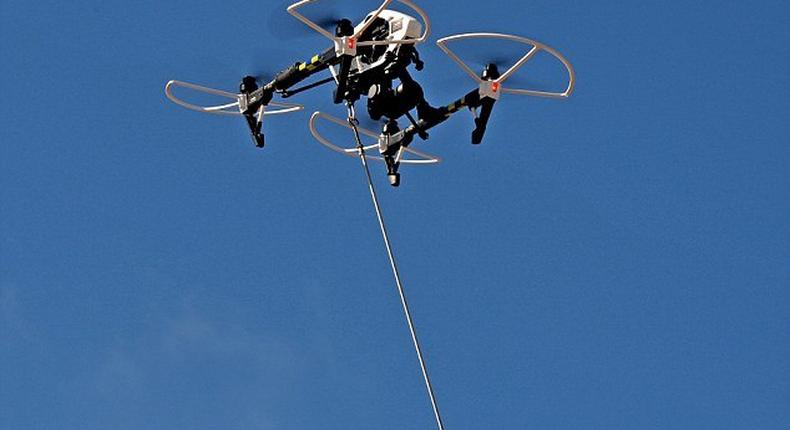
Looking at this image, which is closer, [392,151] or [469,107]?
[469,107]

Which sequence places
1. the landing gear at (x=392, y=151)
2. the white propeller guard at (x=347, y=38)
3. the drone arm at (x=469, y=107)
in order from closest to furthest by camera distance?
the white propeller guard at (x=347, y=38) → the drone arm at (x=469, y=107) → the landing gear at (x=392, y=151)

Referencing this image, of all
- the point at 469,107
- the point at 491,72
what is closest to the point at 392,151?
the point at 469,107

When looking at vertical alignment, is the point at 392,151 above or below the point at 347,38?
below

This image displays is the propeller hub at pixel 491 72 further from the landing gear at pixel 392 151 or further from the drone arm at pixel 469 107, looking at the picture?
the landing gear at pixel 392 151

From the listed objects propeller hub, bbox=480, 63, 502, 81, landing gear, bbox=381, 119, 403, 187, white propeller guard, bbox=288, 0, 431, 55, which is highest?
white propeller guard, bbox=288, 0, 431, 55

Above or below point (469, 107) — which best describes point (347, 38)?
above

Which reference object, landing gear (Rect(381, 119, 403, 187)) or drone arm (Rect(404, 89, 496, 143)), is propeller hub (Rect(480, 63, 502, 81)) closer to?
drone arm (Rect(404, 89, 496, 143))

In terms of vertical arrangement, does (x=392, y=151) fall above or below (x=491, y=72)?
below

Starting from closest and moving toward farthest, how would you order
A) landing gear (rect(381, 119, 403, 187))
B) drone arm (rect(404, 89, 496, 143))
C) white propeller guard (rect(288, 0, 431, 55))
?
white propeller guard (rect(288, 0, 431, 55)), drone arm (rect(404, 89, 496, 143)), landing gear (rect(381, 119, 403, 187))

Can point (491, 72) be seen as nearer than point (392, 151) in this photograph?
Yes

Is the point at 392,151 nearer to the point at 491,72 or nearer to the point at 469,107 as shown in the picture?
the point at 469,107

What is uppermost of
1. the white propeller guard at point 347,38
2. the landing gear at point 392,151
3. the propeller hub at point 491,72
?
the white propeller guard at point 347,38

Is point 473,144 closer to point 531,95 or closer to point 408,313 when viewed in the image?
point 531,95

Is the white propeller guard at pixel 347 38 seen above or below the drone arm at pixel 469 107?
above
